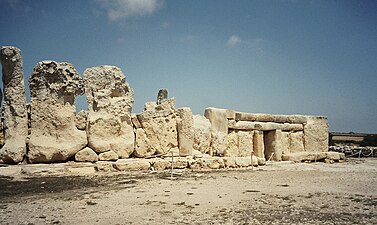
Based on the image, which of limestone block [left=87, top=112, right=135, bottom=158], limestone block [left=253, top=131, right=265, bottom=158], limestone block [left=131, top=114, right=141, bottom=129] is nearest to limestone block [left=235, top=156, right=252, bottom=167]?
limestone block [left=253, top=131, right=265, bottom=158]

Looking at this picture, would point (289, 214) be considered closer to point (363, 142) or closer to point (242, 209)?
point (242, 209)

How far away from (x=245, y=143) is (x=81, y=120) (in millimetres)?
6053

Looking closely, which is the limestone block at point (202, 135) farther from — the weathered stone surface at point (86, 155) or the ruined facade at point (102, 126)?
the weathered stone surface at point (86, 155)

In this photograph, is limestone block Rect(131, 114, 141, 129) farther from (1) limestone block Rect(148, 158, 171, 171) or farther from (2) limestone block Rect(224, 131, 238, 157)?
(2) limestone block Rect(224, 131, 238, 157)

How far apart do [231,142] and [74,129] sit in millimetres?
5635

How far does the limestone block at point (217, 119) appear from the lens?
1107 centimetres

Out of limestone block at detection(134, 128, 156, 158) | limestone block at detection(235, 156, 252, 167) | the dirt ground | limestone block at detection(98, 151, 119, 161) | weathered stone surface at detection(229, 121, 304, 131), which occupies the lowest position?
the dirt ground

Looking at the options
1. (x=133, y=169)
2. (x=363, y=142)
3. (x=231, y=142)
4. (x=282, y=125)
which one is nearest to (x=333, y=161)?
(x=282, y=125)

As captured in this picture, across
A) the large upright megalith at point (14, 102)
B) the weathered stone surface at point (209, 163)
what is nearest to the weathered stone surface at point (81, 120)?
the large upright megalith at point (14, 102)

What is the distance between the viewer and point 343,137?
21734mm

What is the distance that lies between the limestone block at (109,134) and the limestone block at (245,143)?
4.37m

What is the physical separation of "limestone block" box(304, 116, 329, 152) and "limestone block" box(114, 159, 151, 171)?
7712 mm

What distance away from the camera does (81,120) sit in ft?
27.6

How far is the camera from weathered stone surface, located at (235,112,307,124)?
1198 cm
